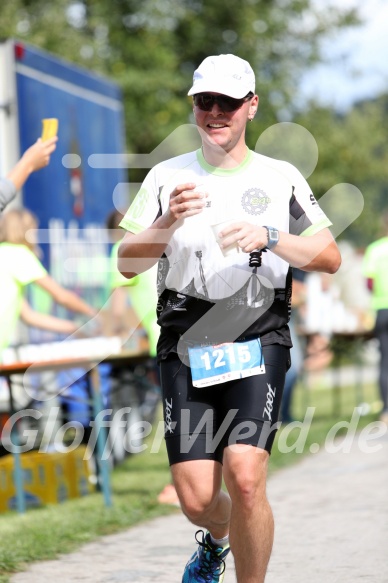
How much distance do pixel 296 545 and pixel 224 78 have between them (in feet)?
9.72

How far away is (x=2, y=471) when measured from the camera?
8.80m

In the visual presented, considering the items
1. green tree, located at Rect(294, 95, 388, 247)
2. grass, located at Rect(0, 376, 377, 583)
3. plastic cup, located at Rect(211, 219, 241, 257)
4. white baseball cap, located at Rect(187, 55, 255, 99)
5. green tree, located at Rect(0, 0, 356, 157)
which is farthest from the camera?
green tree, located at Rect(294, 95, 388, 247)

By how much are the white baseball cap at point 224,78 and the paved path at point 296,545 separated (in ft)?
7.41

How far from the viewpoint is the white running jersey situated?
15.9ft

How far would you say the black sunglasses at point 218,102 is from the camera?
480cm

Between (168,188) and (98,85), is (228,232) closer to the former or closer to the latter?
(168,188)

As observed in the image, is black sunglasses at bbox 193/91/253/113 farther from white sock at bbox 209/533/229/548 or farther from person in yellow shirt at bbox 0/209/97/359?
person in yellow shirt at bbox 0/209/97/359

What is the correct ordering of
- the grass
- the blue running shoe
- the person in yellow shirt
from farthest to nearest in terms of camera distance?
the person in yellow shirt, the grass, the blue running shoe

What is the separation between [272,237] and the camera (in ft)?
15.1

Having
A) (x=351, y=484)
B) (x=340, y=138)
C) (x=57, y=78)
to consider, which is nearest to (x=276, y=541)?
(x=351, y=484)

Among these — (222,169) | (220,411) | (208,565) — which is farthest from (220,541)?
(222,169)

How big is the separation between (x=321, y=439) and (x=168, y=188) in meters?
8.09

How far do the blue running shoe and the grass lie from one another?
1.08 m

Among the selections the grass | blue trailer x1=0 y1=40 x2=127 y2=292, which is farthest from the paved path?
blue trailer x1=0 y1=40 x2=127 y2=292
